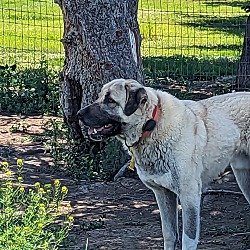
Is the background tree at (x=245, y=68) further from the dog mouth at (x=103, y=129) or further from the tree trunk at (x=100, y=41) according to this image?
the dog mouth at (x=103, y=129)

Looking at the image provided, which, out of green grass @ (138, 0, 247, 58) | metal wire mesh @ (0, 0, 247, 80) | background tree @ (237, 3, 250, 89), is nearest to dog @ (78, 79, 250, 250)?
background tree @ (237, 3, 250, 89)

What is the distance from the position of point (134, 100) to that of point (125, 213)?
1.89m

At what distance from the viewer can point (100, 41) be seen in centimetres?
782

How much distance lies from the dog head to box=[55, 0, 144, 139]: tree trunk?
93.3 inches

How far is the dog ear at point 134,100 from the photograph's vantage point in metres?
5.33

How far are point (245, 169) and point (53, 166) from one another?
2810mm

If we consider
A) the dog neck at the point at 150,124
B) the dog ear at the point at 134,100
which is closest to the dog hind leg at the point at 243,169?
the dog neck at the point at 150,124

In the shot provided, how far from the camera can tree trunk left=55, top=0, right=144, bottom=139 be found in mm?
7812

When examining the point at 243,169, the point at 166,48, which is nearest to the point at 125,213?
the point at 243,169

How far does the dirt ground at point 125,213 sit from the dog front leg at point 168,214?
0.86 ft

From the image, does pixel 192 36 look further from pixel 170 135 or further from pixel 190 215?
pixel 190 215

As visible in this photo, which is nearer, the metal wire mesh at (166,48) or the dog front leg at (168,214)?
the dog front leg at (168,214)

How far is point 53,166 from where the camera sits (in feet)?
26.9

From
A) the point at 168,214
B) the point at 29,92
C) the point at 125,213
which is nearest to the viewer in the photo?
the point at 168,214
